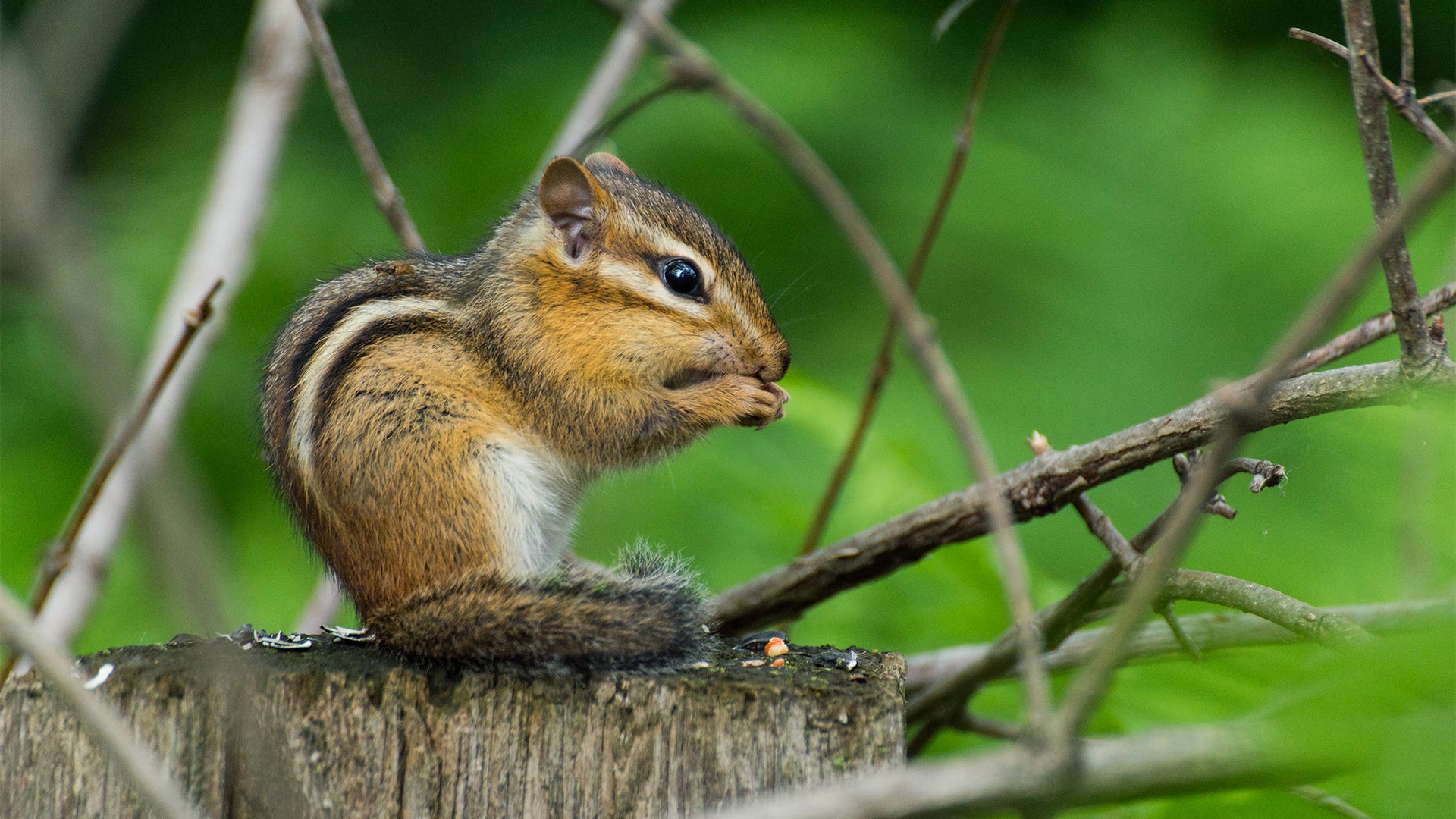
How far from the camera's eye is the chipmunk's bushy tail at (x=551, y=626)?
1799 mm

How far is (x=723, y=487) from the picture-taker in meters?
3.72

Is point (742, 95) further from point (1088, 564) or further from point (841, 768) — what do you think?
point (1088, 564)

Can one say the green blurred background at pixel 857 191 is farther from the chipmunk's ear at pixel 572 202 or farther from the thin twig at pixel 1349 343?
the thin twig at pixel 1349 343

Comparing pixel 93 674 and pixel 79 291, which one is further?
pixel 93 674

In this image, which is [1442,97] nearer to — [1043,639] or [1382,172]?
[1382,172]

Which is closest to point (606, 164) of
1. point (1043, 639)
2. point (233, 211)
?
point (233, 211)

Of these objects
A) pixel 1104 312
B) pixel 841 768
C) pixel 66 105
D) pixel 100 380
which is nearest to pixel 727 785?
pixel 841 768

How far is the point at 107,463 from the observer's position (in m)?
2.12

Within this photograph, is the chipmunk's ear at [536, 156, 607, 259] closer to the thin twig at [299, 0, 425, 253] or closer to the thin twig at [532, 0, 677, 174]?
the thin twig at [299, 0, 425, 253]

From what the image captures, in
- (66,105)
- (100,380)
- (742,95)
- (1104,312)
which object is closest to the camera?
(100,380)

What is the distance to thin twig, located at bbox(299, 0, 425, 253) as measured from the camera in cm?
269

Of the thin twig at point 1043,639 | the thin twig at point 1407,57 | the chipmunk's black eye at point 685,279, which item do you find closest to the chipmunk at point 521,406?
the chipmunk's black eye at point 685,279

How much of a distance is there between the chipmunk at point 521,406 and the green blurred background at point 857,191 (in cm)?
136

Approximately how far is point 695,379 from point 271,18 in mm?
1867
